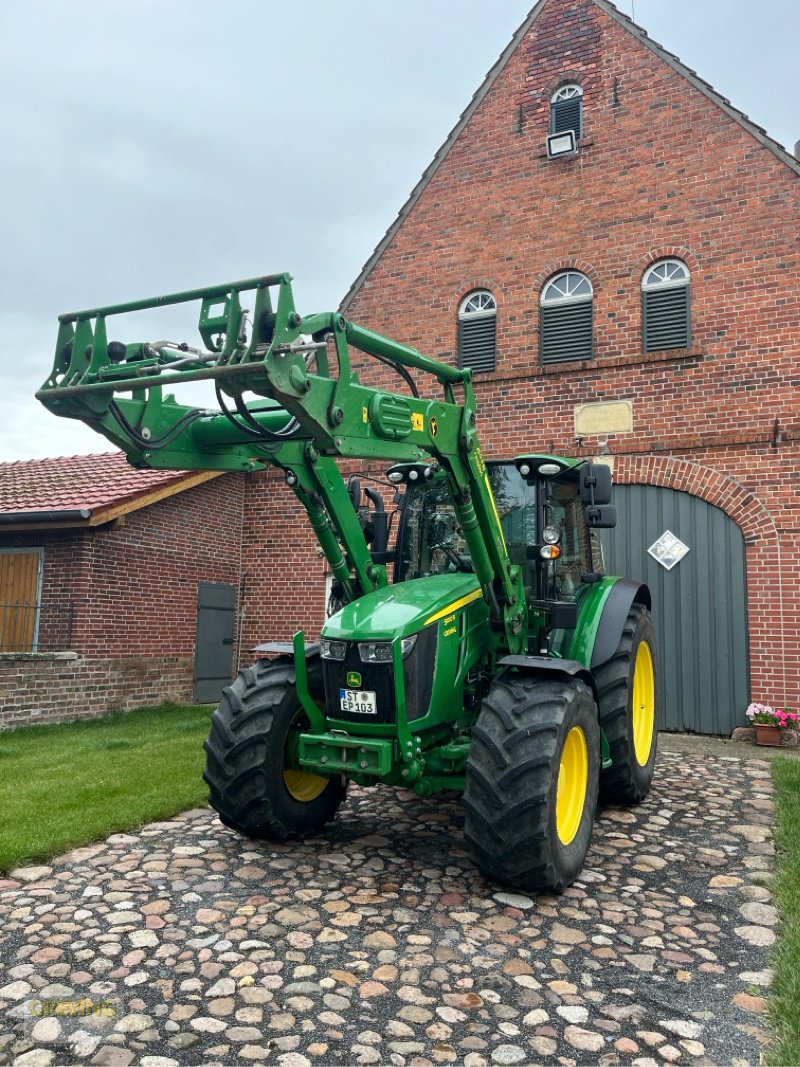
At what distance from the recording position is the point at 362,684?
4562mm

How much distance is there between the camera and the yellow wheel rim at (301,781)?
5073 millimetres

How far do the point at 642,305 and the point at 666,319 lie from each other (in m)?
0.35

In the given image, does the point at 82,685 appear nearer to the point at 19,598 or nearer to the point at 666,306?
the point at 19,598

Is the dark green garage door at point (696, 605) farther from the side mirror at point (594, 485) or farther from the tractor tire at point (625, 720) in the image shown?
the side mirror at point (594, 485)

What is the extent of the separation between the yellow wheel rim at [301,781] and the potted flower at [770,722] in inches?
222

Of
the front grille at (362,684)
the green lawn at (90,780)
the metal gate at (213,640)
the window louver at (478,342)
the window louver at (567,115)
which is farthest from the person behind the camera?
the metal gate at (213,640)

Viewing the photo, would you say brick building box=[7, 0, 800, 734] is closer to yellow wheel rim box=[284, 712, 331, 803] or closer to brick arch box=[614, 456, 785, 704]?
brick arch box=[614, 456, 785, 704]

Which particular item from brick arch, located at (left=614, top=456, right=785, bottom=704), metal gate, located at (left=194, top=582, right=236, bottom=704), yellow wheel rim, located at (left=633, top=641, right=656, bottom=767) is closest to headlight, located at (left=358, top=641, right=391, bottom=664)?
yellow wheel rim, located at (left=633, top=641, right=656, bottom=767)

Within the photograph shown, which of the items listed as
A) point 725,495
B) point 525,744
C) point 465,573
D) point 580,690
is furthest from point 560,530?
point 725,495

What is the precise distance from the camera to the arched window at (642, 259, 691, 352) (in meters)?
10.1

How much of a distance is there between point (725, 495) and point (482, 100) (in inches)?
257

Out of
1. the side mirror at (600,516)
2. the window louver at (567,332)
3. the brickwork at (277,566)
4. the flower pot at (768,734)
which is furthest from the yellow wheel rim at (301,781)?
the window louver at (567,332)

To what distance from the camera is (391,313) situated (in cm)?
1188

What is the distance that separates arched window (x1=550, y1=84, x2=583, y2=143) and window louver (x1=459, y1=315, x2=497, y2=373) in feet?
8.78
